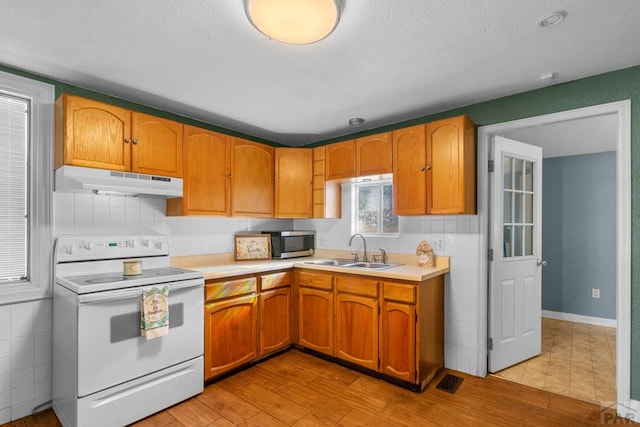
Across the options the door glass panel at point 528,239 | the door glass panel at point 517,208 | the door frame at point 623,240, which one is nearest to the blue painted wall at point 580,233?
the door glass panel at point 528,239

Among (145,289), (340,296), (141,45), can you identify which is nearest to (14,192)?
(145,289)

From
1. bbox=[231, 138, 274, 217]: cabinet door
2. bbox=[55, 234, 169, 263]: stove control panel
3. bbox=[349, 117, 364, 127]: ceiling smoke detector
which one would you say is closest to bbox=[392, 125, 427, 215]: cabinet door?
bbox=[349, 117, 364, 127]: ceiling smoke detector

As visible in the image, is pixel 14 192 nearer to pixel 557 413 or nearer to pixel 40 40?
pixel 40 40

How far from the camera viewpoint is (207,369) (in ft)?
8.39

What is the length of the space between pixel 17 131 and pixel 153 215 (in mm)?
1048

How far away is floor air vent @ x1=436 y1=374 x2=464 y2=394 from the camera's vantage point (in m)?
2.53

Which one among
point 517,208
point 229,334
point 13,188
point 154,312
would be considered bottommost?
point 229,334

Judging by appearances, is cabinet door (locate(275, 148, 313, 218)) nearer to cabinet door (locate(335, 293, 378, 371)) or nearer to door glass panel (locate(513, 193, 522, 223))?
cabinet door (locate(335, 293, 378, 371))

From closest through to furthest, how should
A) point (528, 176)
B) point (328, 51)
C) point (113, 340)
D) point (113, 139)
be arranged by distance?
1. point (328, 51)
2. point (113, 340)
3. point (113, 139)
4. point (528, 176)

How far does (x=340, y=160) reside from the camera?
3395mm

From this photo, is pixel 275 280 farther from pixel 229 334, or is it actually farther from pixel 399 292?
pixel 399 292

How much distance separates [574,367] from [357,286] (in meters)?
2.08

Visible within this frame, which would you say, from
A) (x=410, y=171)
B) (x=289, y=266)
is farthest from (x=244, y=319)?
(x=410, y=171)

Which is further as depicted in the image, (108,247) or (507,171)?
(507,171)
